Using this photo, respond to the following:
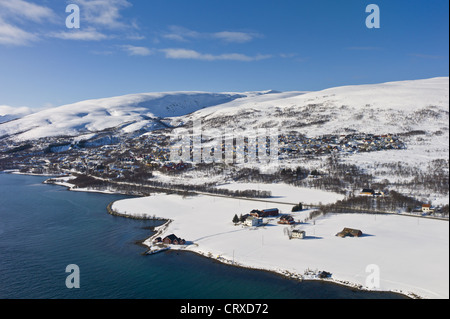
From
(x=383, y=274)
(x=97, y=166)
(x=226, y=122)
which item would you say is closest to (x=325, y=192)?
(x=383, y=274)

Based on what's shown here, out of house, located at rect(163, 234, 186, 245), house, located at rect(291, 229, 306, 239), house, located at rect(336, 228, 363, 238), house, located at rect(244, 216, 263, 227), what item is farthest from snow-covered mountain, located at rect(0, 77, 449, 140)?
house, located at rect(163, 234, 186, 245)

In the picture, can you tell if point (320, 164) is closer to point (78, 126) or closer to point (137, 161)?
point (137, 161)

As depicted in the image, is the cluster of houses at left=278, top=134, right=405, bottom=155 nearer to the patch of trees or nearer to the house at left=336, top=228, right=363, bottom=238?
the patch of trees

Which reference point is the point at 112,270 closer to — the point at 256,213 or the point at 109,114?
the point at 256,213

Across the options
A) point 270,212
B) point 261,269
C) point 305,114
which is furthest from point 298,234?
point 305,114

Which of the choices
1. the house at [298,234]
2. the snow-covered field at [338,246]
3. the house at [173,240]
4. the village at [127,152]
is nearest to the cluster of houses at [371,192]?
the snow-covered field at [338,246]

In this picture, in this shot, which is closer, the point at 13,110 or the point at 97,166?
the point at 97,166

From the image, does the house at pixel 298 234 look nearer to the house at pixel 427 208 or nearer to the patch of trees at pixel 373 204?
the patch of trees at pixel 373 204
